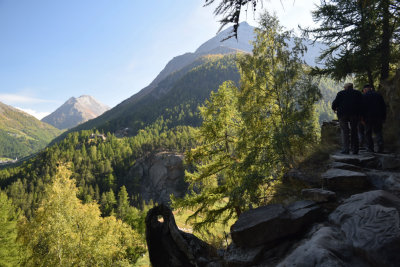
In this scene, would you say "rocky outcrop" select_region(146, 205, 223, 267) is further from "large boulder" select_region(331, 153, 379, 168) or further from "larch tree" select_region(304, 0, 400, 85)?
"larch tree" select_region(304, 0, 400, 85)

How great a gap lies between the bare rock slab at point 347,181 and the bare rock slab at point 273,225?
1224 millimetres

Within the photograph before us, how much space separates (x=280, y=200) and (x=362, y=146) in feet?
16.8

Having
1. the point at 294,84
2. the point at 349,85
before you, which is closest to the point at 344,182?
the point at 349,85

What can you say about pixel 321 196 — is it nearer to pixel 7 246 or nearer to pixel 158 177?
pixel 7 246

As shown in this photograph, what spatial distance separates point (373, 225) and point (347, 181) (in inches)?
94.5

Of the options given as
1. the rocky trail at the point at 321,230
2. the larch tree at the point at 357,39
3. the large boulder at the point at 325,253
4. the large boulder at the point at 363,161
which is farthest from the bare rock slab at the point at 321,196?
the larch tree at the point at 357,39

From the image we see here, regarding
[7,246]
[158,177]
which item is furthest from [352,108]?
[158,177]

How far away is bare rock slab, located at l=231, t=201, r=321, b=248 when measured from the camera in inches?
177

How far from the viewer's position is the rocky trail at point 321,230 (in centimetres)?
325

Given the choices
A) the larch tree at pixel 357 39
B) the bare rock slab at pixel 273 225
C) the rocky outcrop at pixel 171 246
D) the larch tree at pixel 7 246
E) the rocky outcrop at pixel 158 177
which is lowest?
the rocky outcrop at pixel 158 177

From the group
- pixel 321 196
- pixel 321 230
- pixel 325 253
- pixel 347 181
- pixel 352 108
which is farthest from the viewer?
pixel 352 108

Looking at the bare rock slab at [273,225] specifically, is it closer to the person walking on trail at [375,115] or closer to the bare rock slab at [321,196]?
the bare rock slab at [321,196]

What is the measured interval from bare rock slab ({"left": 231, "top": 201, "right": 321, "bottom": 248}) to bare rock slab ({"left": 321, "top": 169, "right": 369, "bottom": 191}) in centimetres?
122

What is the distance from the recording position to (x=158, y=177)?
4323 inches
